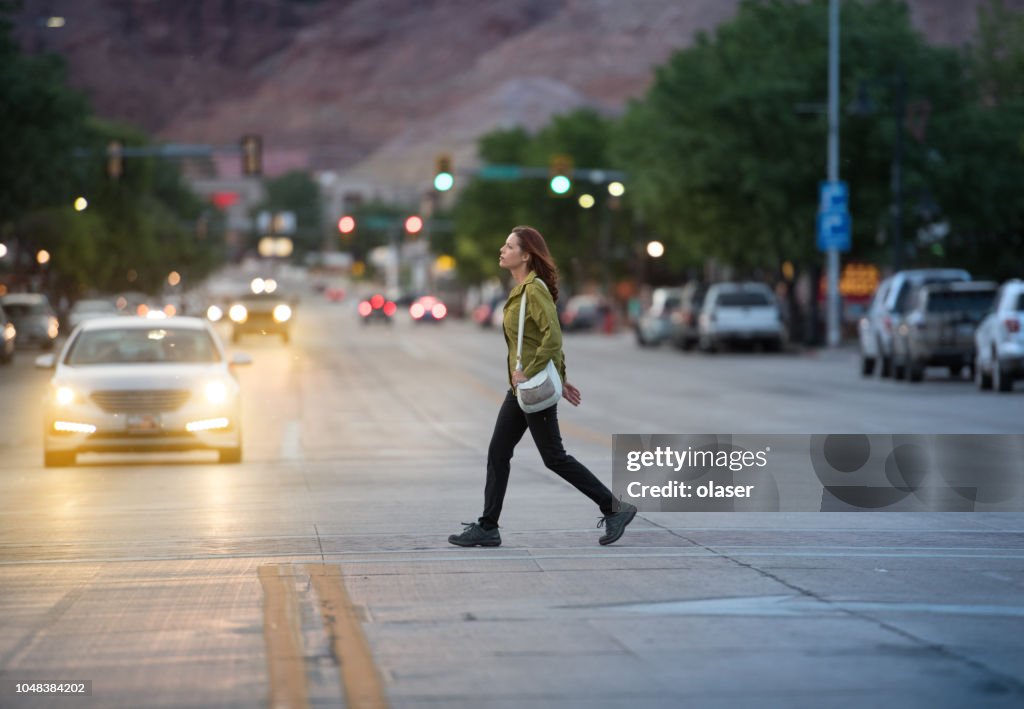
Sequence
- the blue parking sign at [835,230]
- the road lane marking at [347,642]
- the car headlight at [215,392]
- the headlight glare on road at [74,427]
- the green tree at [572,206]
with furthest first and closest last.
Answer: the green tree at [572,206] → the blue parking sign at [835,230] → the car headlight at [215,392] → the headlight glare on road at [74,427] → the road lane marking at [347,642]

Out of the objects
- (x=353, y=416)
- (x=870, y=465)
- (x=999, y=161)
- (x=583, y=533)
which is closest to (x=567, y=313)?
(x=999, y=161)

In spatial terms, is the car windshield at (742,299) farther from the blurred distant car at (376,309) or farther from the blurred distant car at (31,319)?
the blurred distant car at (376,309)

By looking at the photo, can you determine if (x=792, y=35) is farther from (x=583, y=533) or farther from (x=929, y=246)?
(x=583, y=533)

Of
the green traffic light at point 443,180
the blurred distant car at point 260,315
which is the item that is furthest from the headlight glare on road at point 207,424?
the blurred distant car at point 260,315

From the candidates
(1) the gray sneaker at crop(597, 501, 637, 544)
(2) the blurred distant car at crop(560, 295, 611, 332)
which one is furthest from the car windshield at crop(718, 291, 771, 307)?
(1) the gray sneaker at crop(597, 501, 637, 544)

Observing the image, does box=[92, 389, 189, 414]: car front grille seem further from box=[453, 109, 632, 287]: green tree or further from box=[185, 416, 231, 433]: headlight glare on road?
box=[453, 109, 632, 287]: green tree

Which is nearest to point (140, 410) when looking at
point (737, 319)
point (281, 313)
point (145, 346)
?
point (145, 346)

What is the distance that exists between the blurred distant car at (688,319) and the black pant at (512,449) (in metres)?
49.7

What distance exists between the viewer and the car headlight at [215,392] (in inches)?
774

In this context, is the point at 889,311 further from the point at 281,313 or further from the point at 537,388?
the point at 281,313

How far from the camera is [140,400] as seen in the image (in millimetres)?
19562

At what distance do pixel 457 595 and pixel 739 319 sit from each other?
49.3 meters

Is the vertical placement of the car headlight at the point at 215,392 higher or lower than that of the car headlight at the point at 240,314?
higher

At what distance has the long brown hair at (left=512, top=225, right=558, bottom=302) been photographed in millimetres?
12062
